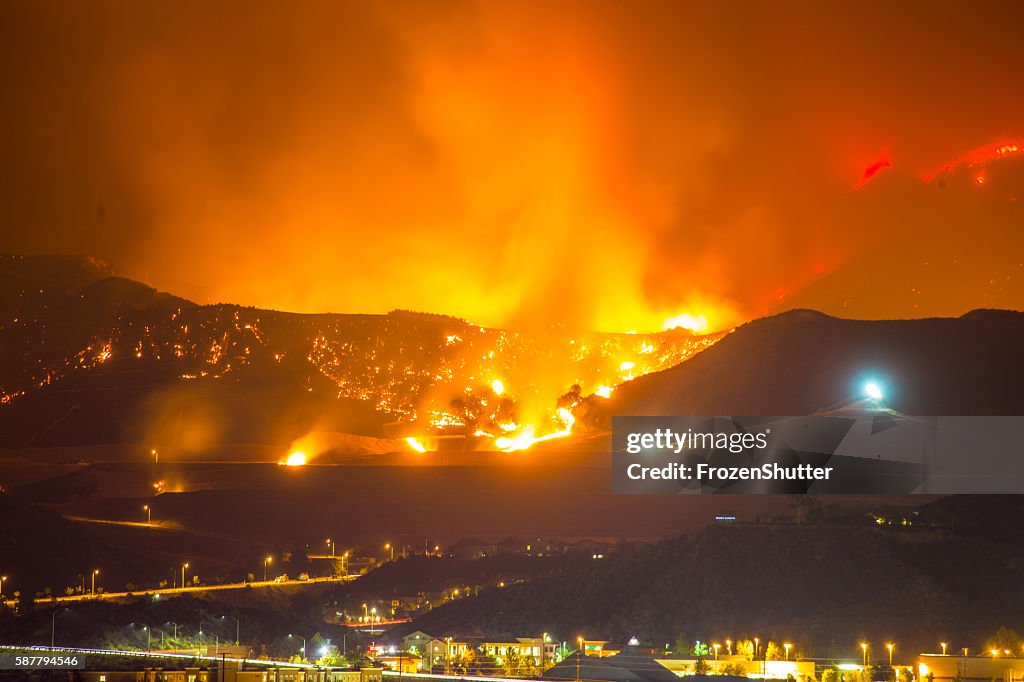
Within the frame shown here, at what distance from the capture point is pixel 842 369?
4594 inches

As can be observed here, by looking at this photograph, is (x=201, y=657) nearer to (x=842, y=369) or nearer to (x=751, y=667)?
(x=751, y=667)

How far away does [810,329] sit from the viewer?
12319 cm

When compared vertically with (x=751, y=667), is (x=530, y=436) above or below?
above

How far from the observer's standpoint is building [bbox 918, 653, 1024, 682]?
6519 cm

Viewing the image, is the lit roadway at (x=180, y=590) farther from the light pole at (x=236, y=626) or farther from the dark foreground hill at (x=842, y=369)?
the dark foreground hill at (x=842, y=369)

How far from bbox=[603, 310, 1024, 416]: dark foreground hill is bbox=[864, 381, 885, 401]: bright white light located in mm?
532

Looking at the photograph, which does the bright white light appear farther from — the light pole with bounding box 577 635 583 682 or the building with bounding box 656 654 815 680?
the building with bounding box 656 654 815 680

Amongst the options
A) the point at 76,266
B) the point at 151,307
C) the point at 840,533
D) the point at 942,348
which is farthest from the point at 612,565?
the point at 76,266

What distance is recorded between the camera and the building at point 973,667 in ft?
214

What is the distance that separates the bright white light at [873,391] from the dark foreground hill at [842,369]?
53cm

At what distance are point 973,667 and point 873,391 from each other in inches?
1816

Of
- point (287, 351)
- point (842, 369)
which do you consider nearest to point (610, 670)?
point (842, 369)

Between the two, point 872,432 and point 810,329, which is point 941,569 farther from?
point 810,329

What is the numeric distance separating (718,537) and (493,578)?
14314 millimetres
